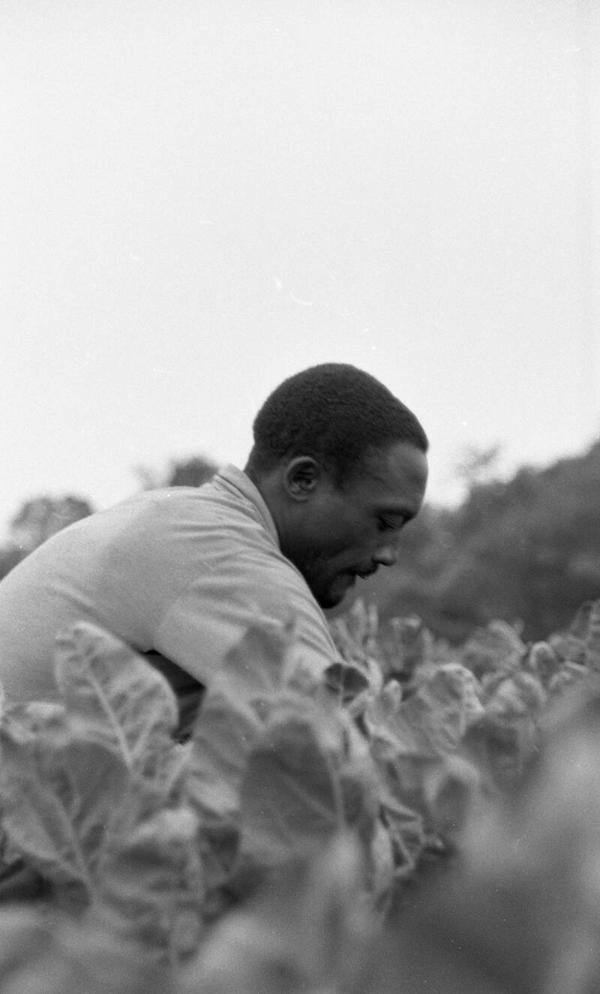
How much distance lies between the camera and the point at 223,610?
217 cm

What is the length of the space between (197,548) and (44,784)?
1121mm

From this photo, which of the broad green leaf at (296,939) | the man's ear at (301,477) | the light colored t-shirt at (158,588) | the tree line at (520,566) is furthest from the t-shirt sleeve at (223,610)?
the tree line at (520,566)

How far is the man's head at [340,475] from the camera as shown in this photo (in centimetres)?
293

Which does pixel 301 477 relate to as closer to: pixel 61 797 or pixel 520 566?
pixel 61 797

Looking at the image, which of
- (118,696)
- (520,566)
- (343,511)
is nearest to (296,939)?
(118,696)

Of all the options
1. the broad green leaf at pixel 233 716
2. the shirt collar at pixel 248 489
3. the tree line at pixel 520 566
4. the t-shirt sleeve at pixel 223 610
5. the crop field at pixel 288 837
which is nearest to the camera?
the crop field at pixel 288 837

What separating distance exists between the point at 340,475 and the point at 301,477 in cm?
12

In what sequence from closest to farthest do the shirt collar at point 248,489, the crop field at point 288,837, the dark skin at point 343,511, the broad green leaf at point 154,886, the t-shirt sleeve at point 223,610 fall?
the crop field at point 288,837 → the broad green leaf at point 154,886 → the t-shirt sleeve at point 223,610 → the dark skin at point 343,511 → the shirt collar at point 248,489

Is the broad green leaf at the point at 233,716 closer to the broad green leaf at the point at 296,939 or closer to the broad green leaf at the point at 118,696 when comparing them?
the broad green leaf at the point at 118,696

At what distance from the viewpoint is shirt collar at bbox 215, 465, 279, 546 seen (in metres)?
3.04

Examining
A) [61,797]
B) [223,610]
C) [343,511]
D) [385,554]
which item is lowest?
[385,554]

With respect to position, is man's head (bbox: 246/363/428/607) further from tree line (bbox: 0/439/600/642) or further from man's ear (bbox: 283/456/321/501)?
tree line (bbox: 0/439/600/642)

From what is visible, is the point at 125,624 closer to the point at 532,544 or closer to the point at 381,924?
the point at 381,924

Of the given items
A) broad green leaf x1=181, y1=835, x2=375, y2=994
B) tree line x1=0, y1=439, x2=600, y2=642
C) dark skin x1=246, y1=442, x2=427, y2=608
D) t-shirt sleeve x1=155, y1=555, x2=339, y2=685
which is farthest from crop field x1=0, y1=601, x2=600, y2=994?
tree line x1=0, y1=439, x2=600, y2=642
